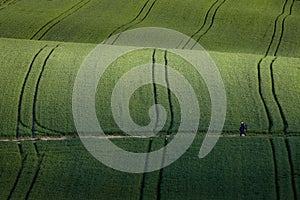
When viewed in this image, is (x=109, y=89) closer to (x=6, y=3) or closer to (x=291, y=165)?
(x=291, y=165)

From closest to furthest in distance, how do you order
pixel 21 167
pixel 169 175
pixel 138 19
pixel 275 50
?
pixel 169 175
pixel 21 167
pixel 275 50
pixel 138 19

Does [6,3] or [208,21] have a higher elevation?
[6,3]

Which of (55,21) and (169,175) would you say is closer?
(169,175)

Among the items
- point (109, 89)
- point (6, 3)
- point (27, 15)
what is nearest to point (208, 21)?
point (27, 15)

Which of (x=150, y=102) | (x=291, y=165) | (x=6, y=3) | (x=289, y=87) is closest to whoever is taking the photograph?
(x=291, y=165)

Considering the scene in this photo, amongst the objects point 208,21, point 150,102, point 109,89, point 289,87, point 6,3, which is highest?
point 6,3

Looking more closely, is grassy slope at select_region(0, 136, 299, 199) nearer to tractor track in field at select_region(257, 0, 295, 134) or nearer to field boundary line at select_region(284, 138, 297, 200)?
field boundary line at select_region(284, 138, 297, 200)

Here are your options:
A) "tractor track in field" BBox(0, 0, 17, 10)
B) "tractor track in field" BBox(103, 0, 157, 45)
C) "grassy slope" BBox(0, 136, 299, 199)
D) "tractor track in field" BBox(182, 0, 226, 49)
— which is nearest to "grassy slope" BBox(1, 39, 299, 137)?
"grassy slope" BBox(0, 136, 299, 199)
